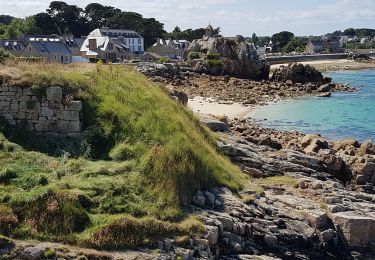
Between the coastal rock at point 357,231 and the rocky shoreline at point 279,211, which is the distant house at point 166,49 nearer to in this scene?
the rocky shoreline at point 279,211

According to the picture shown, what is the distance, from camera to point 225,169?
16250 mm

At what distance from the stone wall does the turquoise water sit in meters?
24.8

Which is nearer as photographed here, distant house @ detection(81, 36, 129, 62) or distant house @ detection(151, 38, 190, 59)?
distant house @ detection(81, 36, 129, 62)

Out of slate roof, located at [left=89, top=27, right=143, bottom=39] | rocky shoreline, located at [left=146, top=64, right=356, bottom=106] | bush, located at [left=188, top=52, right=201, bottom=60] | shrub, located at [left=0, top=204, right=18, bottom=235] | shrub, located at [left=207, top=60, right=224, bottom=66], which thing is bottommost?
rocky shoreline, located at [left=146, top=64, right=356, bottom=106]

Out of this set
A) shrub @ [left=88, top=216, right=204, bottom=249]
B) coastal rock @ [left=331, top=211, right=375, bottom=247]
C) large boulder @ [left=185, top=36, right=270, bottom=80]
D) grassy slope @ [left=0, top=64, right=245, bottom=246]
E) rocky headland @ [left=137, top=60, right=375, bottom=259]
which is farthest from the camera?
large boulder @ [left=185, top=36, right=270, bottom=80]

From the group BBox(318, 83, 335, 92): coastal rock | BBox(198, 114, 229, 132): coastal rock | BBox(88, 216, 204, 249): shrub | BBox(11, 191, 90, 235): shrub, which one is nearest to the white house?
BBox(318, 83, 335, 92): coastal rock

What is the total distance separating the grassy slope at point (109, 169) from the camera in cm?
1100

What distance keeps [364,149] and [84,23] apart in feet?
312

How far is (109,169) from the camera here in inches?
513

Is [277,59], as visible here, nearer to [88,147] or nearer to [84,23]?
[84,23]

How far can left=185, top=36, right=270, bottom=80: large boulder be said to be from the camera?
71.9 metres

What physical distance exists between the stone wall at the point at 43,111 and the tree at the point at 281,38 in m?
163

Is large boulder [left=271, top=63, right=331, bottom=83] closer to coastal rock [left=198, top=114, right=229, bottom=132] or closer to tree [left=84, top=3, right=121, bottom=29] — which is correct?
coastal rock [left=198, top=114, right=229, bottom=132]

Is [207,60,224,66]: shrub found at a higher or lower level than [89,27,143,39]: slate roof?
lower
